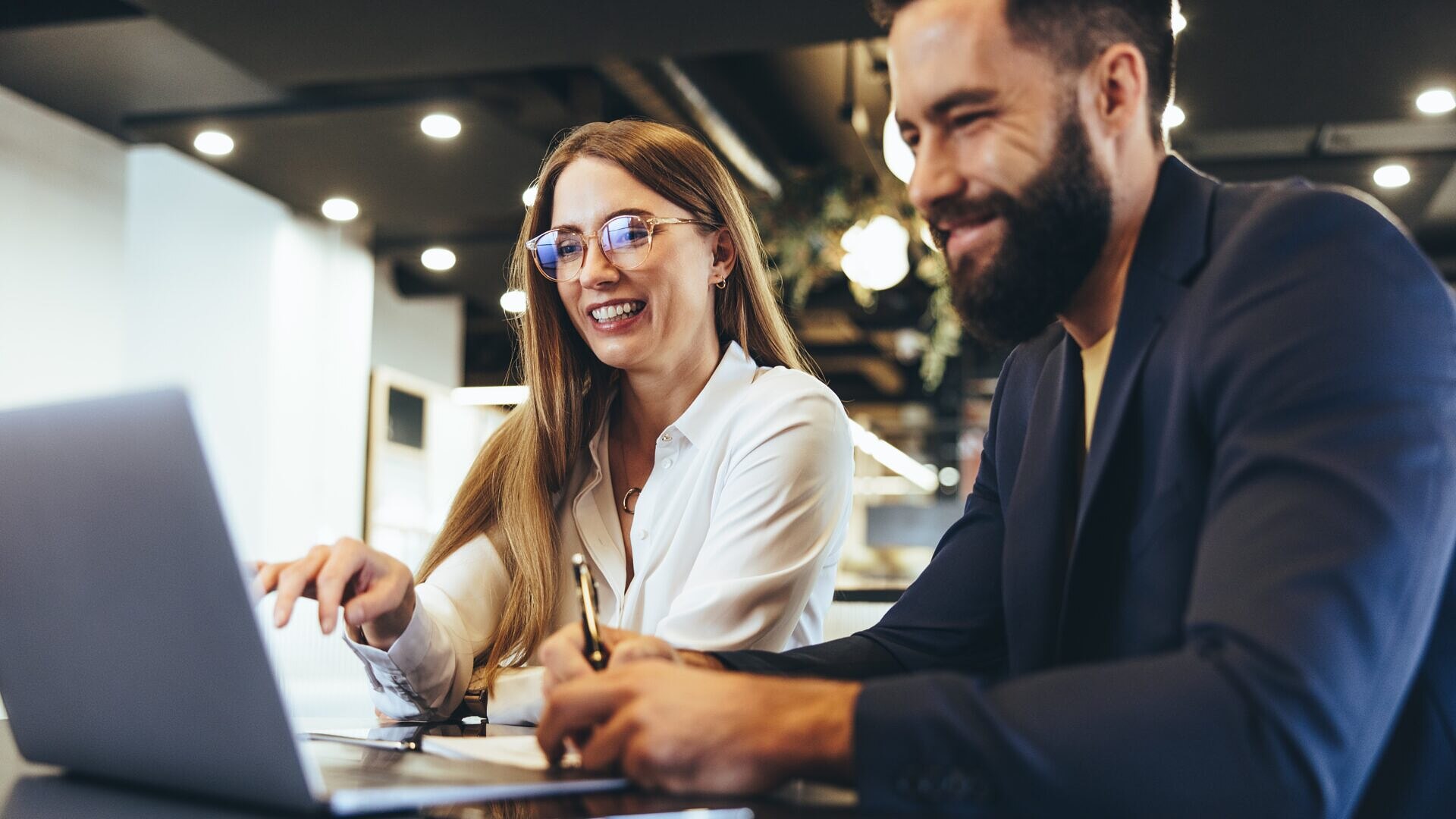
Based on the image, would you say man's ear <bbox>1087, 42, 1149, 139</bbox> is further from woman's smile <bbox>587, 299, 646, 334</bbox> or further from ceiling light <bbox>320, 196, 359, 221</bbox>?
ceiling light <bbox>320, 196, 359, 221</bbox>

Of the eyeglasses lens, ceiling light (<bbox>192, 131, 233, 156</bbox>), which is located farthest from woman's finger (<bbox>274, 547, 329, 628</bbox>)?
ceiling light (<bbox>192, 131, 233, 156</bbox>)

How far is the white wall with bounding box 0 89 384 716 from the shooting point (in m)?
5.12

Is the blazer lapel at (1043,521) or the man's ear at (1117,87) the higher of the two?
the man's ear at (1117,87)

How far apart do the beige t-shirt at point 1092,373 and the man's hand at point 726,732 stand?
47 centimetres

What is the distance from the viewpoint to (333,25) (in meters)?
4.11

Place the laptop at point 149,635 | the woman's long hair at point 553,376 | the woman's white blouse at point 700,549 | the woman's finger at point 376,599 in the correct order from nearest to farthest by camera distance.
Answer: the laptop at point 149,635 < the woman's finger at point 376,599 < the woman's white blouse at point 700,549 < the woman's long hair at point 553,376

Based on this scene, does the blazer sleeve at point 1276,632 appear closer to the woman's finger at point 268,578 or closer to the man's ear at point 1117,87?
the man's ear at point 1117,87

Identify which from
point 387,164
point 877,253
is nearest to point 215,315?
point 387,164

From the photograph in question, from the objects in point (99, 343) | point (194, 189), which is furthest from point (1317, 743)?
point (194, 189)

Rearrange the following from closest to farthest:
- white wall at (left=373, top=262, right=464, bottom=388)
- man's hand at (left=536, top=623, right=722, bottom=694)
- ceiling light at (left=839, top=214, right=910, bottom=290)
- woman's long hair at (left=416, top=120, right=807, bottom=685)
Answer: man's hand at (left=536, top=623, right=722, bottom=694)
woman's long hair at (left=416, top=120, right=807, bottom=685)
ceiling light at (left=839, top=214, right=910, bottom=290)
white wall at (left=373, top=262, right=464, bottom=388)

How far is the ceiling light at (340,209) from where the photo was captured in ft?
20.8

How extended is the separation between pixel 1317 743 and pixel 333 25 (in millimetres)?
3989

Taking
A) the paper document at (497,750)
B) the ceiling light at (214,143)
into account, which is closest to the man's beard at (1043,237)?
the paper document at (497,750)

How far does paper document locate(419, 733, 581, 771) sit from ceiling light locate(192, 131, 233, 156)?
15.9 ft
